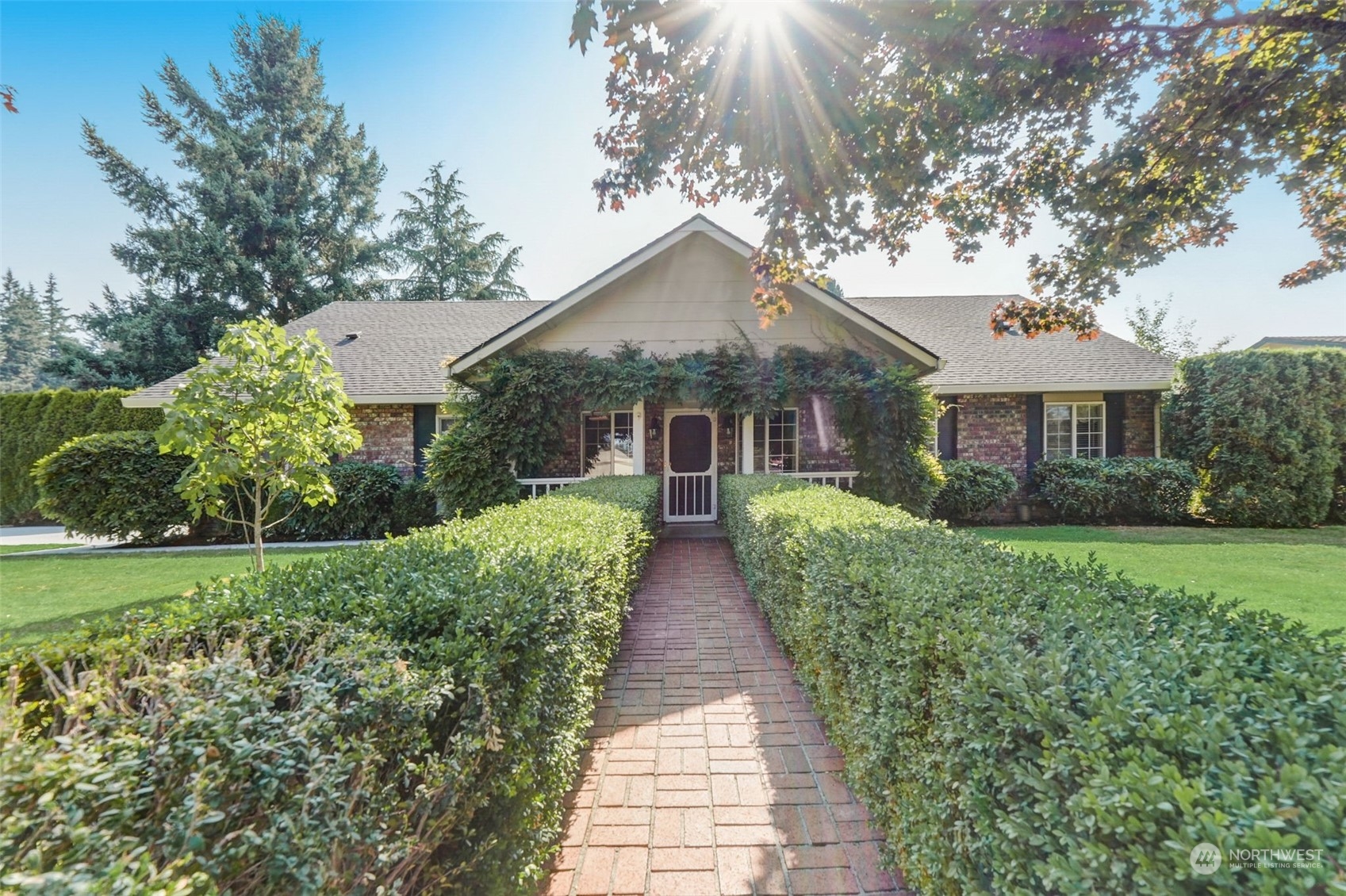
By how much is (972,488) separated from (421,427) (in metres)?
12.6

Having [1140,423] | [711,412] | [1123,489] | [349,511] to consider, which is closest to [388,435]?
[349,511]

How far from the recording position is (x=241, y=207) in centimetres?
2366

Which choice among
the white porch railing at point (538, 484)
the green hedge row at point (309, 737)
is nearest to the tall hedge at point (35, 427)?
the white porch railing at point (538, 484)

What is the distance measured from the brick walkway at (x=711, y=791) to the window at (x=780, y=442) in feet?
23.1

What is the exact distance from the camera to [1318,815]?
1.07 metres

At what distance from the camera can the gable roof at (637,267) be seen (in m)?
10.6

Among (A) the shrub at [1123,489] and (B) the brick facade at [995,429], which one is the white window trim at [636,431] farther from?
(A) the shrub at [1123,489]

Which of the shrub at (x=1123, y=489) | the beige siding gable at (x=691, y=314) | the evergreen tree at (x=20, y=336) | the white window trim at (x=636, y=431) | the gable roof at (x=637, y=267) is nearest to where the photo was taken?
the gable roof at (x=637, y=267)

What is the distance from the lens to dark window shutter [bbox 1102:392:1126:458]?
12.8 m

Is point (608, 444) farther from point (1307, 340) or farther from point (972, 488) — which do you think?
point (1307, 340)

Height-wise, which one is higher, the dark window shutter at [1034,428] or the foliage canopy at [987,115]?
the foliage canopy at [987,115]

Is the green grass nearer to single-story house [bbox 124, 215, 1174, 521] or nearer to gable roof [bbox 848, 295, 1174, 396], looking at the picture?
single-story house [bbox 124, 215, 1174, 521]

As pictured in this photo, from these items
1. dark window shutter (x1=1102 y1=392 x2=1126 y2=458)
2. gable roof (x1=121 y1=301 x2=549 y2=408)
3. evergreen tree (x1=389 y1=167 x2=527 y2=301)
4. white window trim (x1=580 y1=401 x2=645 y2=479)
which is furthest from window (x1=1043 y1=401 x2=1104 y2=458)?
evergreen tree (x1=389 y1=167 x2=527 y2=301)

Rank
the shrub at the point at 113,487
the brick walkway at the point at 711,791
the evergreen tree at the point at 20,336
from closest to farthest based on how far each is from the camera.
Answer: the brick walkway at the point at 711,791, the shrub at the point at 113,487, the evergreen tree at the point at 20,336
